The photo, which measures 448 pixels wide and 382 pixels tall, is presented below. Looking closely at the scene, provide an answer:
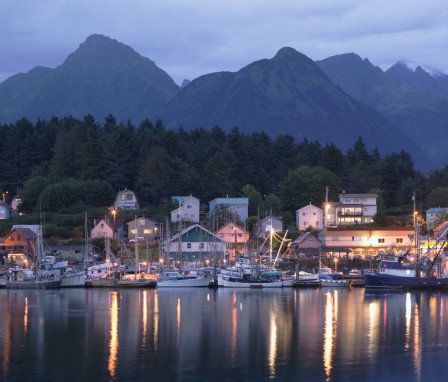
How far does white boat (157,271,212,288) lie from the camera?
70438 millimetres

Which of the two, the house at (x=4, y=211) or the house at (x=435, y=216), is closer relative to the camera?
the house at (x=435, y=216)

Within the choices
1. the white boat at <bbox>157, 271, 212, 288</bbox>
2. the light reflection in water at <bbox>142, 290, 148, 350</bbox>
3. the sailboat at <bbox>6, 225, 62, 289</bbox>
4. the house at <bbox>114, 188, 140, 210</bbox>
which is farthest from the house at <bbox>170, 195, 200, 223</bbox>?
the light reflection in water at <bbox>142, 290, 148, 350</bbox>

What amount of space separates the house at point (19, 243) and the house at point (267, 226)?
900 inches

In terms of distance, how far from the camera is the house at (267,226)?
293 feet

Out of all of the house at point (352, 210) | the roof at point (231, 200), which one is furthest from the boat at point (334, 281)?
the roof at point (231, 200)

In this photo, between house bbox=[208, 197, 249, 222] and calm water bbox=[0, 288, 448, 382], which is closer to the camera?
calm water bbox=[0, 288, 448, 382]

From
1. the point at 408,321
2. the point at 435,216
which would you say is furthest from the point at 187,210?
the point at 408,321

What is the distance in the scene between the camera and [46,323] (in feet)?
153

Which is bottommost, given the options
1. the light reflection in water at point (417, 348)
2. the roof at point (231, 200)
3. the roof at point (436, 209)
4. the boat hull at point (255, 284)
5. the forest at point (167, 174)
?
the light reflection in water at point (417, 348)

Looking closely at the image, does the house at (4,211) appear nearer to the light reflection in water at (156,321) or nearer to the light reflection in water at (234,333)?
the light reflection in water at (156,321)

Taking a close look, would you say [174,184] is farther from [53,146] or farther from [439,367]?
[439,367]

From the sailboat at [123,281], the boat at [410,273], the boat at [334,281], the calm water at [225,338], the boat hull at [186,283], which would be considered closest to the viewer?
the calm water at [225,338]

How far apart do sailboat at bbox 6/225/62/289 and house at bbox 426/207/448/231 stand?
39.1 m

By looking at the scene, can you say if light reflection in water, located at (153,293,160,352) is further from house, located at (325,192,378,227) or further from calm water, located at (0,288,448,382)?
house, located at (325,192,378,227)
